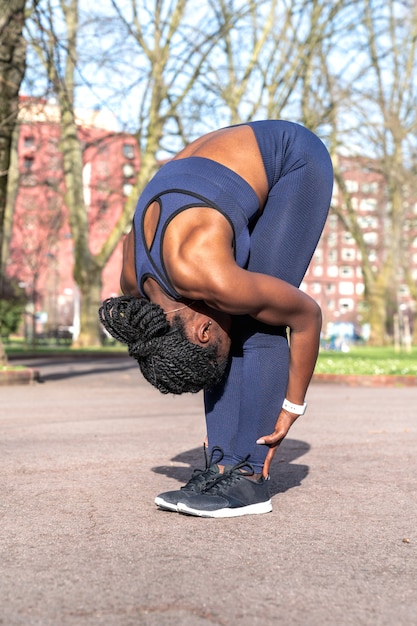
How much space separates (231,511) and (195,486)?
0.20m

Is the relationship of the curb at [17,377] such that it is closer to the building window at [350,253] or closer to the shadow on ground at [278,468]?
the shadow on ground at [278,468]

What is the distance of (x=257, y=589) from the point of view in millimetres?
2402

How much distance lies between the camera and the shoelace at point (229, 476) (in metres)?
3.51

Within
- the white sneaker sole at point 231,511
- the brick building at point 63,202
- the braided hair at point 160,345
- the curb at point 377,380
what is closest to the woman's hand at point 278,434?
the white sneaker sole at point 231,511

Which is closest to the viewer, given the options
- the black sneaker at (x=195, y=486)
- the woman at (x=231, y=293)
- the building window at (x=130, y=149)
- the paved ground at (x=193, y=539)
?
the paved ground at (x=193, y=539)

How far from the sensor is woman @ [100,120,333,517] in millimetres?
3232

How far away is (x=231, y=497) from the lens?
3457 millimetres

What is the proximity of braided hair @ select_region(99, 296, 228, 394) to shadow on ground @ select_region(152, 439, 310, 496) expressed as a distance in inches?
31.2

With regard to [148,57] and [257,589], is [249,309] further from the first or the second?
[148,57]

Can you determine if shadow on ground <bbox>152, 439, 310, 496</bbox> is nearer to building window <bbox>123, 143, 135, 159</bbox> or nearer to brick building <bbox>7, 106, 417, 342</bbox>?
brick building <bbox>7, 106, 417, 342</bbox>

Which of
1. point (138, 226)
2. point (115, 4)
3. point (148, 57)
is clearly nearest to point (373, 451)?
point (138, 226)

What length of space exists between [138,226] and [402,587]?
1598 mm

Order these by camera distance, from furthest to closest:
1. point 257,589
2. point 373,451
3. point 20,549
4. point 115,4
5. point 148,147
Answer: point 148,147, point 115,4, point 373,451, point 20,549, point 257,589

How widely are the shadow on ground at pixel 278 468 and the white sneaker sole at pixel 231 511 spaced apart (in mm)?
435
